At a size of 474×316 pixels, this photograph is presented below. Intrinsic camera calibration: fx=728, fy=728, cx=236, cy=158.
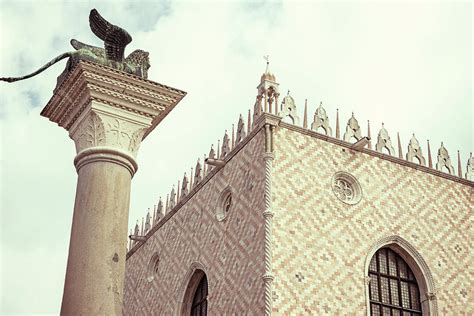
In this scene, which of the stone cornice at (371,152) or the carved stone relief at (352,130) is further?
the carved stone relief at (352,130)

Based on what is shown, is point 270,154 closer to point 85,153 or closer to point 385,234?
point 385,234

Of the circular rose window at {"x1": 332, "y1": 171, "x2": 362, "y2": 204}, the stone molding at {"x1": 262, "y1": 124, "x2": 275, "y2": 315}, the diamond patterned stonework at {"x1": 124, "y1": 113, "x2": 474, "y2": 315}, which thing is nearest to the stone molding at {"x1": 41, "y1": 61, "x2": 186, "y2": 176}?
the stone molding at {"x1": 262, "y1": 124, "x2": 275, "y2": 315}

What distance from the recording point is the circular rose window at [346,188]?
13789 millimetres

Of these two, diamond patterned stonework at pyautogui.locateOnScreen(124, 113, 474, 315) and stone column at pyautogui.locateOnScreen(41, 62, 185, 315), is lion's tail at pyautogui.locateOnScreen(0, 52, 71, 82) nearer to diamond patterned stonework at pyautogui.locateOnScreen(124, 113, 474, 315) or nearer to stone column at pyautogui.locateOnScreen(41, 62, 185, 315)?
stone column at pyautogui.locateOnScreen(41, 62, 185, 315)

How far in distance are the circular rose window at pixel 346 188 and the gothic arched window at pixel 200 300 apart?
3.36 m

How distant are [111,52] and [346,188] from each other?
887 cm

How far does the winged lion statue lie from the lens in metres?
5.70

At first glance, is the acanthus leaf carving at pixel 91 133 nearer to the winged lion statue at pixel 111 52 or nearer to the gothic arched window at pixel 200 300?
the winged lion statue at pixel 111 52

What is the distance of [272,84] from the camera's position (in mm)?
14055

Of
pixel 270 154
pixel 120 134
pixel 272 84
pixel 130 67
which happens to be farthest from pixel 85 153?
pixel 272 84

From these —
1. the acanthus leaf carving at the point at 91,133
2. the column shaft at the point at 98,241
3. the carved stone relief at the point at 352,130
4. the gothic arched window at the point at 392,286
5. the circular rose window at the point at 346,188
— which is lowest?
the column shaft at the point at 98,241

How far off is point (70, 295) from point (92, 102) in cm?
148

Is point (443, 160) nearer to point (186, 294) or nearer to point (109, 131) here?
point (186, 294)

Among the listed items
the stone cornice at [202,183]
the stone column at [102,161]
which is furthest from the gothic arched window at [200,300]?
the stone column at [102,161]
